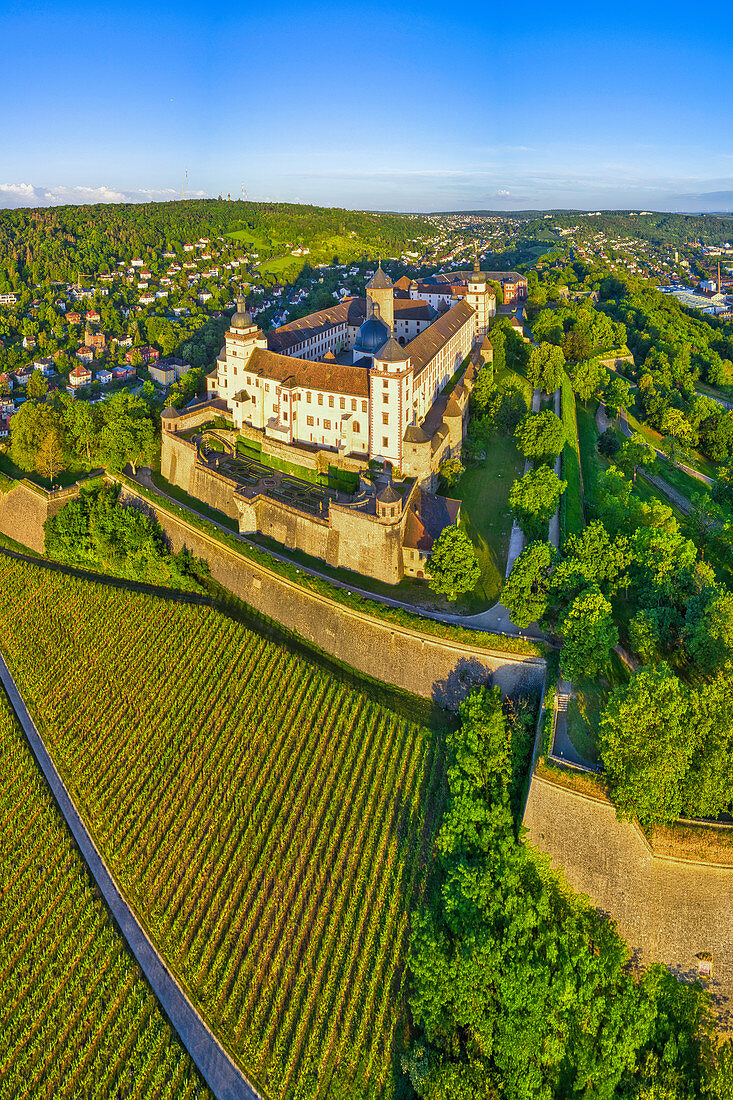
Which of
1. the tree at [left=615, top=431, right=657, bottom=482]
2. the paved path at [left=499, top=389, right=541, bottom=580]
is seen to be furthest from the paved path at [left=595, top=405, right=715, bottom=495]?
the paved path at [left=499, top=389, right=541, bottom=580]

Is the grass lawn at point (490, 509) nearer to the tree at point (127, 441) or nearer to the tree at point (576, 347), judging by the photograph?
the tree at point (576, 347)

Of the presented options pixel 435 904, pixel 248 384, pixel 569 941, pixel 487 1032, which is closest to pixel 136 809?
pixel 435 904

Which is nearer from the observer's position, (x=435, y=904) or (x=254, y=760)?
(x=435, y=904)

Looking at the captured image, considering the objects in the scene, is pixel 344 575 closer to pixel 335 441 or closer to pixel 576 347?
pixel 335 441

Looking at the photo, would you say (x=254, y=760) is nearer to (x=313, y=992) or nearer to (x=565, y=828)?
(x=313, y=992)

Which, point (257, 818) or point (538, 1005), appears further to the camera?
point (257, 818)

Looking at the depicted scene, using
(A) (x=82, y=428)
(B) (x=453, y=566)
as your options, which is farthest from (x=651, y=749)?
(A) (x=82, y=428)
